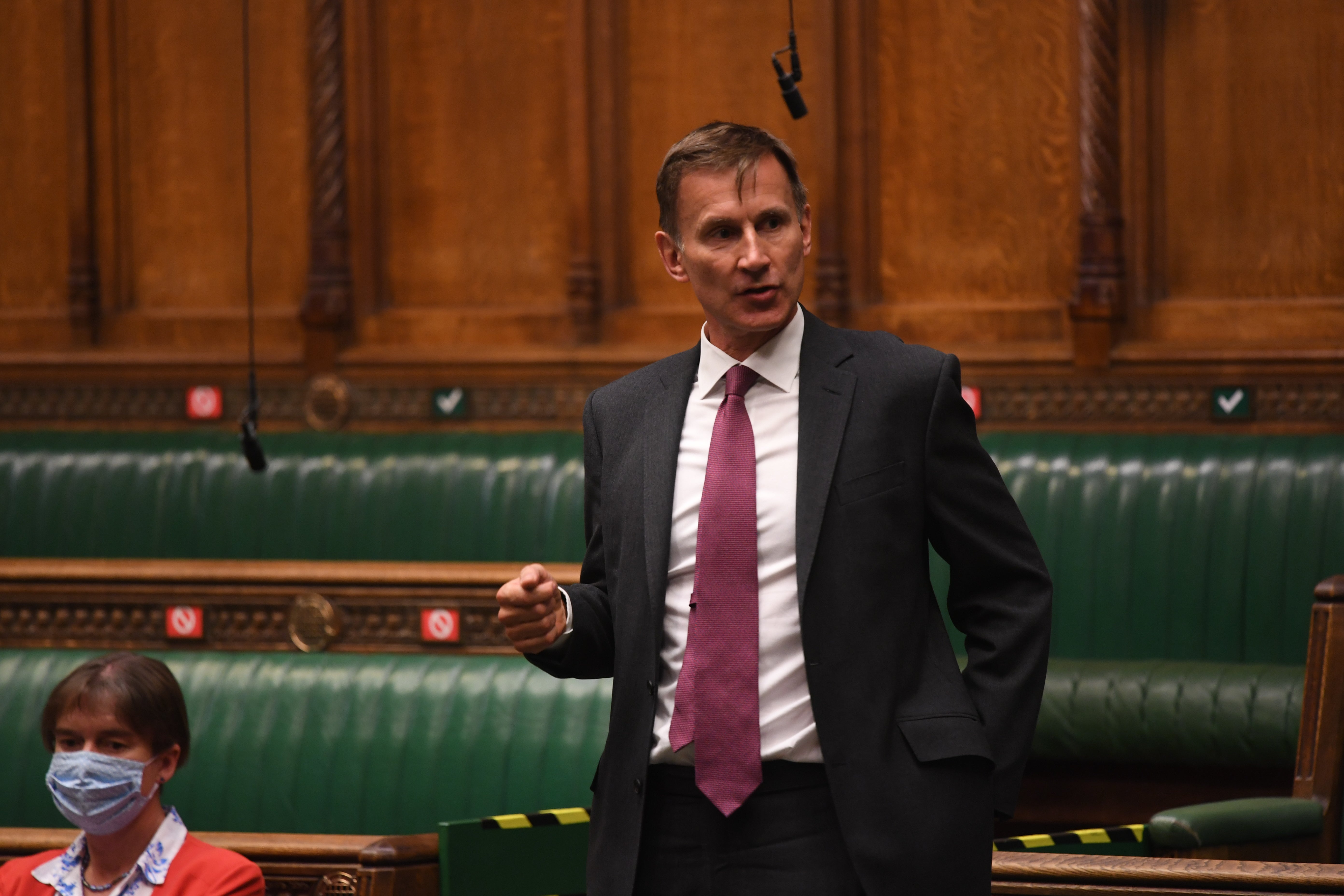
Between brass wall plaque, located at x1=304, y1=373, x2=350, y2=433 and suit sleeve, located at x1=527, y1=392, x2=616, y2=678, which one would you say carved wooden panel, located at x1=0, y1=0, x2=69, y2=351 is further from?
suit sleeve, located at x1=527, y1=392, x2=616, y2=678

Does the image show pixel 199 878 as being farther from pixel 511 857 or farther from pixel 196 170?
pixel 196 170

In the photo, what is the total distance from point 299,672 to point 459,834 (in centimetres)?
120

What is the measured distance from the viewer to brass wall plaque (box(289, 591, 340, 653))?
3619 mm

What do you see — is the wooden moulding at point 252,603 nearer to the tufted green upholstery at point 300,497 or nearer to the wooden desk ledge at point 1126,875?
the tufted green upholstery at point 300,497

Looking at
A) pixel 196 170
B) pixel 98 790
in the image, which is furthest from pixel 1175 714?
pixel 196 170

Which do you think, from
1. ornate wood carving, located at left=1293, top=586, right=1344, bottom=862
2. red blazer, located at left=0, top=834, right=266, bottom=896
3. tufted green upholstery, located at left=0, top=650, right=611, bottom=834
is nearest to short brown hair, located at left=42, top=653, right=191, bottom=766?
red blazer, located at left=0, top=834, right=266, bottom=896

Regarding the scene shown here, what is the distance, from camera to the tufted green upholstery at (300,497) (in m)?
4.97

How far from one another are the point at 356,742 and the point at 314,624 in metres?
0.35

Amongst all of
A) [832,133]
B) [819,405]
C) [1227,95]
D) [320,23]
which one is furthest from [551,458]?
[819,405]

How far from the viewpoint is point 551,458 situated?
504 cm

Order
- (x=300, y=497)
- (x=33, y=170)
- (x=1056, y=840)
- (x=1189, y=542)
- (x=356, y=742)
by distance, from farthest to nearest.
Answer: (x=33, y=170)
(x=300, y=497)
(x=1189, y=542)
(x=356, y=742)
(x=1056, y=840)

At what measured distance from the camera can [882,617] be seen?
156 cm

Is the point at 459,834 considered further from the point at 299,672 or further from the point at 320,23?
the point at 320,23

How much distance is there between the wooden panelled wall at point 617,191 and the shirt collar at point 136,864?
3.09 m
